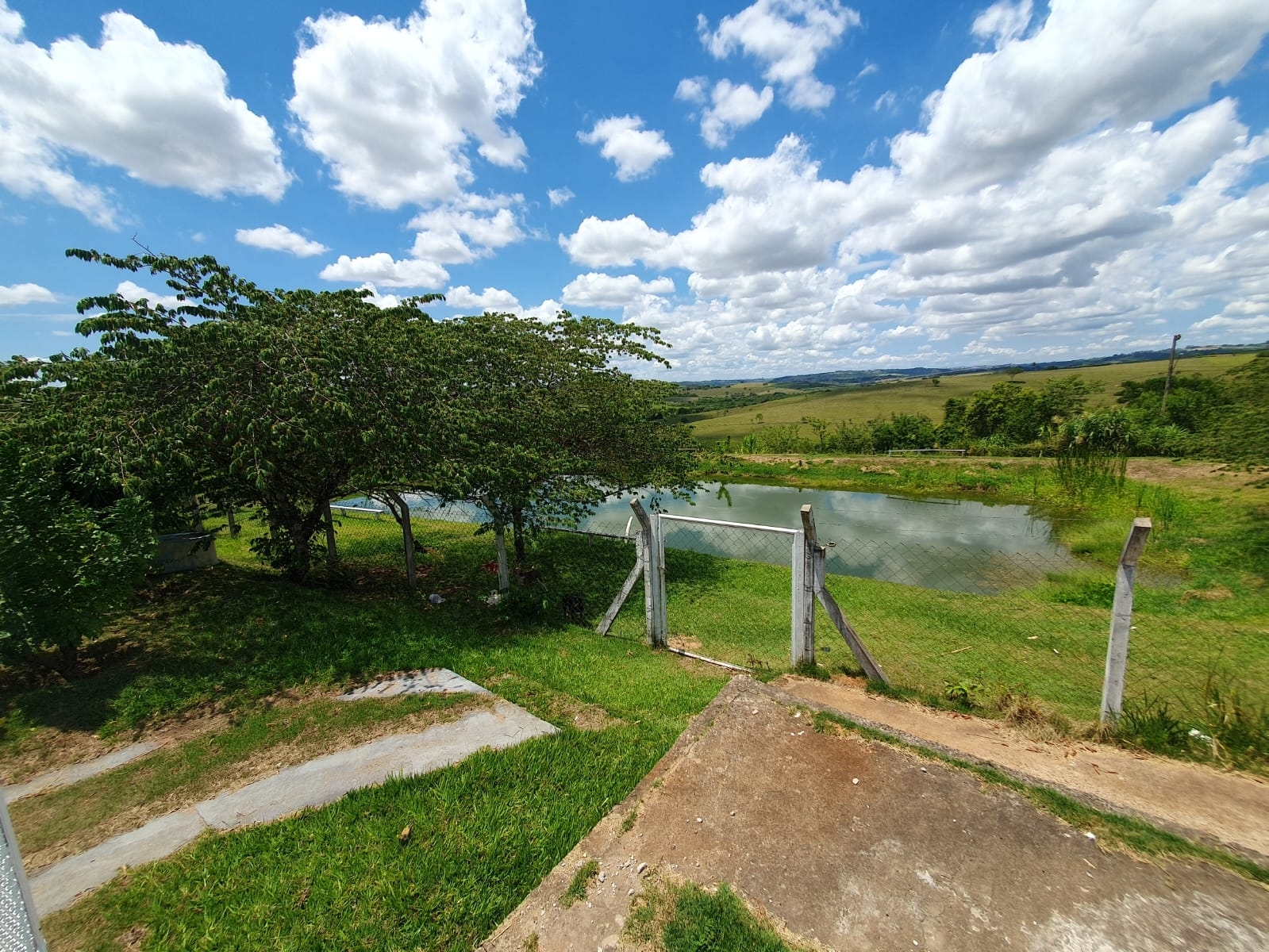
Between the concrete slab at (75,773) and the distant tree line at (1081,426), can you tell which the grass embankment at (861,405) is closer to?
the distant tree line at (1081,426)

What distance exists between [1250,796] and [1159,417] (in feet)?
99.0

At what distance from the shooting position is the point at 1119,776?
10.3ft

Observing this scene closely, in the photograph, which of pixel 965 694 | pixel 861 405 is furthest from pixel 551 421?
pixel 861 405

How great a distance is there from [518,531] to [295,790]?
594cm

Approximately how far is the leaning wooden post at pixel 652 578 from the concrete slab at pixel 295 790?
2.00 metres

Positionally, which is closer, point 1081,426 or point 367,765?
point 367,765

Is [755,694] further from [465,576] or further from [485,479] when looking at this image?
[465,576]

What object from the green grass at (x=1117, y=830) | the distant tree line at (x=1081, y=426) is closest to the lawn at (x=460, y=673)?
the green grass at (x=1117, y=830)

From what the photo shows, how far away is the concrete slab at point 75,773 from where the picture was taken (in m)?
3.20

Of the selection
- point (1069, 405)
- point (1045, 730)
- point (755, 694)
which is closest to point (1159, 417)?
point (1069, 405)

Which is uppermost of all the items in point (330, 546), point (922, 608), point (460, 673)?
point (330, 546)

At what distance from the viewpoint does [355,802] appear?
9.72 feet

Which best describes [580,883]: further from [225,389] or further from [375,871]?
[225,389]

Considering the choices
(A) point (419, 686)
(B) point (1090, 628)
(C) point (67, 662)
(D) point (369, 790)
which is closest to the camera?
(D) point (369, 790)
